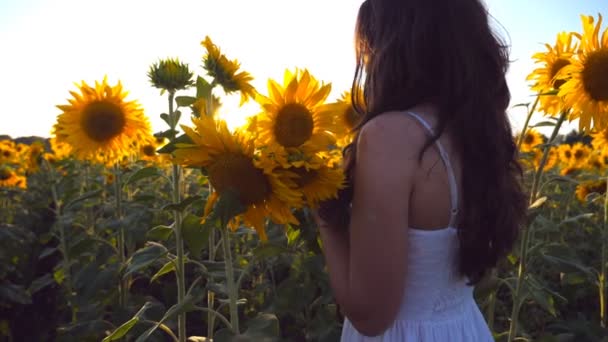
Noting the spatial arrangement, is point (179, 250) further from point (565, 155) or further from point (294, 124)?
point (565, 155)

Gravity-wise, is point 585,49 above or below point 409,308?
above

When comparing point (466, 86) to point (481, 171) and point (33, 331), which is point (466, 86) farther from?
point (33, 331)

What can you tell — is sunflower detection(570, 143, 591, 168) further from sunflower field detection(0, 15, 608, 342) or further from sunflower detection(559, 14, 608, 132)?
sunflower detection(559, 14, 608, 132)

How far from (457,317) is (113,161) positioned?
1.92 m

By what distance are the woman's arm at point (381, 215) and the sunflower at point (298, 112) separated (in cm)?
26

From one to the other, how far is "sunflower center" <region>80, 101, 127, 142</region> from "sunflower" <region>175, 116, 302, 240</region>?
5.19 feet

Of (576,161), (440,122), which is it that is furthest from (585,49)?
(576,161)

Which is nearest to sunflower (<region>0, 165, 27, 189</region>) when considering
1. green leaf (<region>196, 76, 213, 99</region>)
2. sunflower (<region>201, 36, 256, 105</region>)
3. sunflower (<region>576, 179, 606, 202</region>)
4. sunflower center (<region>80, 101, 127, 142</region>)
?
sunflower center (<region>80, 101, 127, 142</region>)

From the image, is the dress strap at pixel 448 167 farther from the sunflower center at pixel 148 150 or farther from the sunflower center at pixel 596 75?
the sunflower center at pixel 148 150

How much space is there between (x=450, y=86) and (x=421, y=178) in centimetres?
26

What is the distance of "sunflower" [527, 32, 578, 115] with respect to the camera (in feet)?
6.53

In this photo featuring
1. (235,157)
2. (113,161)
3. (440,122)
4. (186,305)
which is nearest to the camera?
(235,157)

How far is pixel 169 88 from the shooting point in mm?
1777

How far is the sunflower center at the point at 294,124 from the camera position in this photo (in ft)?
4.65
